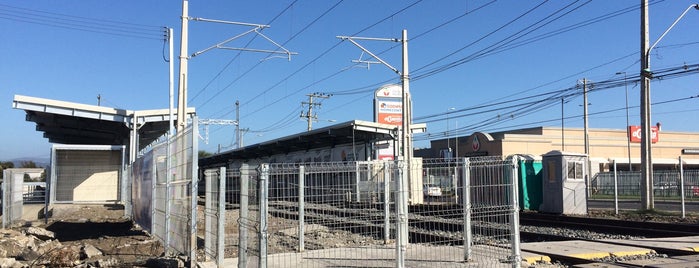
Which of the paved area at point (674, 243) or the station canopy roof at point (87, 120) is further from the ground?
the station canopy roof at point (87, 120)

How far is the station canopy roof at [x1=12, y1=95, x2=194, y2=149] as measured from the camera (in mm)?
22531

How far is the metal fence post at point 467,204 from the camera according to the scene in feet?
29.2

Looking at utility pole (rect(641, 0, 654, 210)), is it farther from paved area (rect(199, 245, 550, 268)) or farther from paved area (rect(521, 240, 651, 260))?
paved area (rect(199, 245, 550, 268))

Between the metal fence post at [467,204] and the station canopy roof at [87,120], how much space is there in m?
18.8

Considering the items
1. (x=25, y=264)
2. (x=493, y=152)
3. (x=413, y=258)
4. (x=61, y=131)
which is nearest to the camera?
(x=413, y=258)

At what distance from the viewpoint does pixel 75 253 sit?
34.7 feet

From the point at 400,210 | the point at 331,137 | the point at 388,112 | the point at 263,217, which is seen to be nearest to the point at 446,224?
the point at 400,210

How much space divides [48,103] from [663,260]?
69.7ft

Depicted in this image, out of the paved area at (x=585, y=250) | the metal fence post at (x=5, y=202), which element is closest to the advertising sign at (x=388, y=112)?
the metal fence post at (x=5, y=202)

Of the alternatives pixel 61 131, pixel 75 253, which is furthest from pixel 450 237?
pixel 61 131

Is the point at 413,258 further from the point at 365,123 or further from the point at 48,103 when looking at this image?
the point at 365,123

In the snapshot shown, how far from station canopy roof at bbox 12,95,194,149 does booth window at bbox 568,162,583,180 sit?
16.2 m

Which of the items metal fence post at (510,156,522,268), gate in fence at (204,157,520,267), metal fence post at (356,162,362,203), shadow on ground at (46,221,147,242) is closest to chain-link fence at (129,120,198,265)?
gate in fence at (204,157,520,267)

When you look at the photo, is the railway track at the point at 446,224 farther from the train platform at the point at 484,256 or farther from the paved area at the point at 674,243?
the paved area at the point at 674,243
